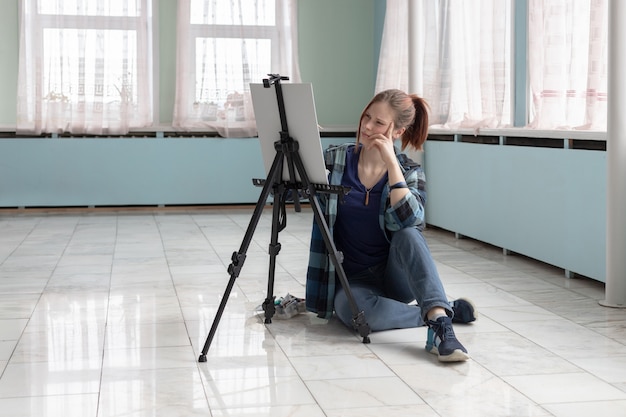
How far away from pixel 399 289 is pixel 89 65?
5116 mm

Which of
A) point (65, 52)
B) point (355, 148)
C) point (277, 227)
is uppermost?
point (65, 52)

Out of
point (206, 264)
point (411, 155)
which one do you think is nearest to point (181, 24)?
point (411, 155)

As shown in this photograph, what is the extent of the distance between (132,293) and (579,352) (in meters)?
2.09

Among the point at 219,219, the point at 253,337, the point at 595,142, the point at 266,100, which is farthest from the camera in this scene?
the point at 219,219

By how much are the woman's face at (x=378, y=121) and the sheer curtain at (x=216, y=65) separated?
15.7 feet

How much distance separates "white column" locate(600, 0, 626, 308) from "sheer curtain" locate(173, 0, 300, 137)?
454cm

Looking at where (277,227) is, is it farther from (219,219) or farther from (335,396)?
(219,219)

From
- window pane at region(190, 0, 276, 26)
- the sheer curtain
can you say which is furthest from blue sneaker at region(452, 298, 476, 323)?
window pane at region(190, 0, 276, 26)

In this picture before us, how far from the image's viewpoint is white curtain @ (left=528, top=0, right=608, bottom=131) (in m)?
4.35

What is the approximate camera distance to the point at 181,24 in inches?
316

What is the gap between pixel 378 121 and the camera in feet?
10.9

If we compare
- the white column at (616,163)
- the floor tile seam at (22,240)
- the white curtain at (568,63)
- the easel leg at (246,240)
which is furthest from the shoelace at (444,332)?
the floor tile seam at (22,240)

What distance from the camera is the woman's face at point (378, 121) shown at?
3.33 meters

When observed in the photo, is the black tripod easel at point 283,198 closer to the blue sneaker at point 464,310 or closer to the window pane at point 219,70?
the blue sneaker at point 464,310
